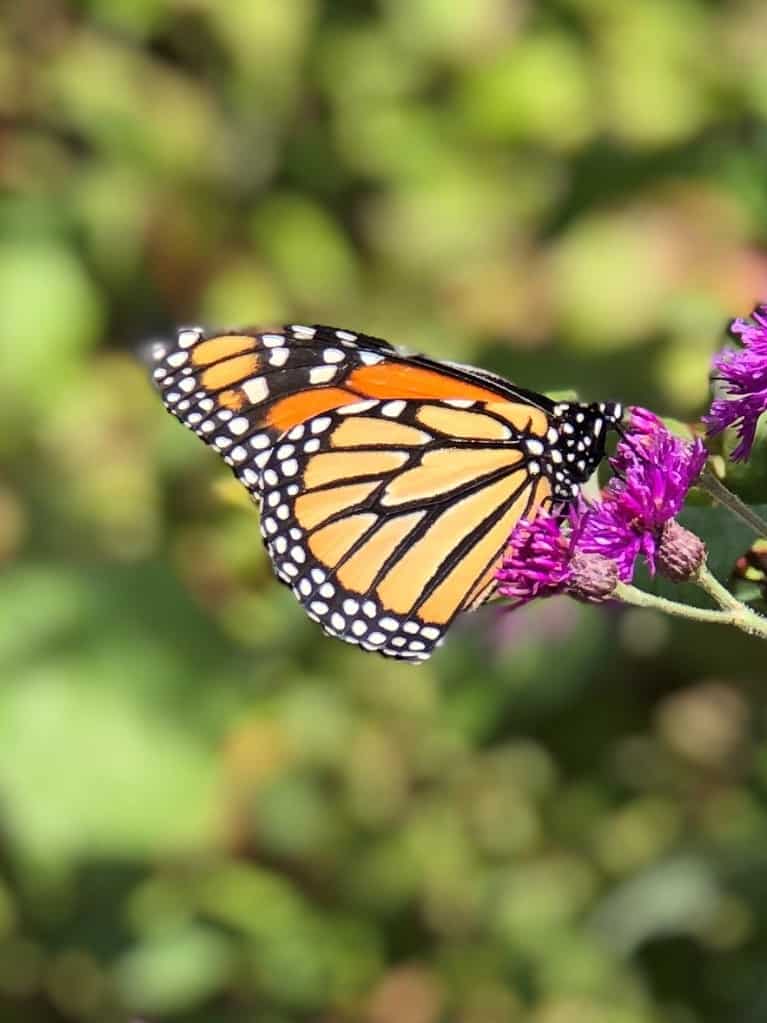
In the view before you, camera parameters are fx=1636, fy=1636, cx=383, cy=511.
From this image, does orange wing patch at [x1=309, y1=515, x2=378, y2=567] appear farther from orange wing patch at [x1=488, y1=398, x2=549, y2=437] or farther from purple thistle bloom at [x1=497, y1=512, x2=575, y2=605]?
purple thistle bloom at [x1=497, y1=512, x2=575, y2=605]

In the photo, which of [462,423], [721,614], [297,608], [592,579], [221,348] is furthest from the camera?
[297,608]

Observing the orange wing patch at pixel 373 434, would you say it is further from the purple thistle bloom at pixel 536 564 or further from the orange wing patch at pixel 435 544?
the purple thistle bloom at pixel 536 564

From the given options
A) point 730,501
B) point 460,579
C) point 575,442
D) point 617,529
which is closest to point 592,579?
point 617,529

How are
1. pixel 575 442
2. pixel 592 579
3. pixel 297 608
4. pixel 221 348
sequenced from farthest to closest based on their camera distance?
pixel 297 608, pixel 221 348, pixel 575 442, pixel 592 579

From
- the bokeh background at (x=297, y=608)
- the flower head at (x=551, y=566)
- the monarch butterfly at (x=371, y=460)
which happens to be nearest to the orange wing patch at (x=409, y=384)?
the monarch butterfly at (x=371, y=460)

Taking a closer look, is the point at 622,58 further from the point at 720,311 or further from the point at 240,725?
the point at 240,725

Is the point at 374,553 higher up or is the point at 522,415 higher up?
the point at 522,415

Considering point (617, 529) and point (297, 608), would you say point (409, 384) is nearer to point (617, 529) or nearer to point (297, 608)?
point (617, 529)
